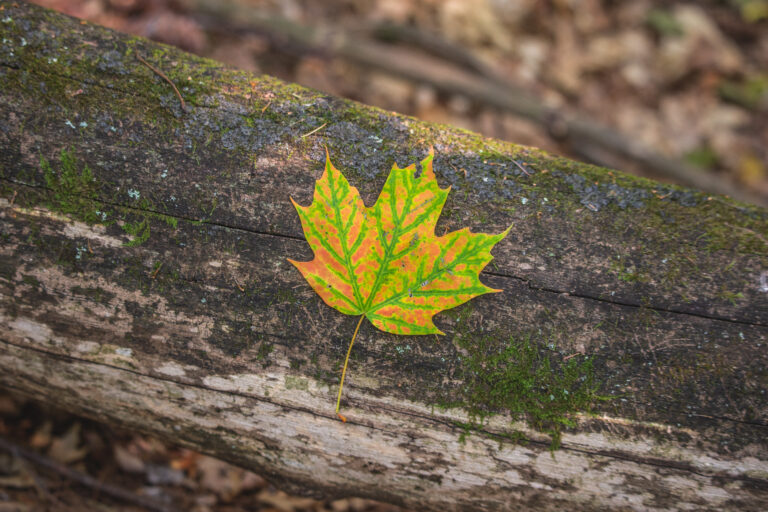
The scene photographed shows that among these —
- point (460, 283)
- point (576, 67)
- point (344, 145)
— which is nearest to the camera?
point (460, 283)

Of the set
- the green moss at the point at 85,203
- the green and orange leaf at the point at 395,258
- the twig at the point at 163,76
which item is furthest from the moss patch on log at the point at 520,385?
the twig at the point at 163,76

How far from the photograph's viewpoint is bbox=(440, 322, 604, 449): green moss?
4.66ft

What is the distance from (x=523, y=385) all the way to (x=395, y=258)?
61 centimetres

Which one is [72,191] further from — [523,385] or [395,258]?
[523,385]

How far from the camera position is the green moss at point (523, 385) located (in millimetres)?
1422

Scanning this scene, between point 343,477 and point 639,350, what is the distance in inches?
44.9

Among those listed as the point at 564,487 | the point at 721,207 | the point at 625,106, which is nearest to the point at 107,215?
the point at 564,487

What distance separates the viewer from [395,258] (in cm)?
141

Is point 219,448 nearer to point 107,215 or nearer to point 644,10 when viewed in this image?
point 107,215

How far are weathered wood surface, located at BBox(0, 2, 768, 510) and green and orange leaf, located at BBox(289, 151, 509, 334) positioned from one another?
2.8 inches

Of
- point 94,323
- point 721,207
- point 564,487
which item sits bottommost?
point 564,487

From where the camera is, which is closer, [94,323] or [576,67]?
[94,323]

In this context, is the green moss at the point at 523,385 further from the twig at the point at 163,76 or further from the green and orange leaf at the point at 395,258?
the twig at the point at 163,76

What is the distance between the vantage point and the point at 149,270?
1.44 m
